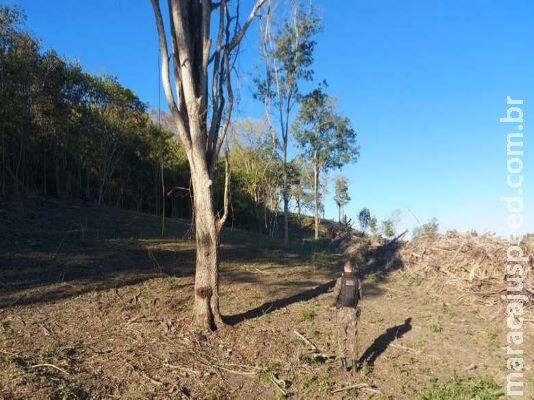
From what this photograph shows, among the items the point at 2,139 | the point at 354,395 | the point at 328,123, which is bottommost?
the point at 354,395

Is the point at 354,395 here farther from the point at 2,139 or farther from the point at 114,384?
the point at 2,139

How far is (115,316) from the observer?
24.7 ft

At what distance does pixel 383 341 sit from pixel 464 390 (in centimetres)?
Answer: 191

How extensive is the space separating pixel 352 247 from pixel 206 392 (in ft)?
45.0

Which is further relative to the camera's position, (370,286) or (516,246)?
(370,286)

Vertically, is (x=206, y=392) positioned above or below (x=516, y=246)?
below

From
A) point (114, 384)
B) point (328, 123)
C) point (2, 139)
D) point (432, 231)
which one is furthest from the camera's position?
point (328, 123)

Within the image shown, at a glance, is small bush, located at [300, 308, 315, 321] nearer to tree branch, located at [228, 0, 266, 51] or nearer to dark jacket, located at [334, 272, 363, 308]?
dark jacket, located at [334, 272, 363, 308]

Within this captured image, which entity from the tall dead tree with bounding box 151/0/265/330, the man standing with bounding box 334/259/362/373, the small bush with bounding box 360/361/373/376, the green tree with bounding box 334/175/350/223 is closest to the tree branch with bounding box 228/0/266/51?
the tall dead tree with bounding box 151/0/265/330

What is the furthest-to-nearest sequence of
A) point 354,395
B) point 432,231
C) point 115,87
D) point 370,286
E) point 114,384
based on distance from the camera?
point 115,87
point 432,231
point 370,286
point 354,395
point 114,384

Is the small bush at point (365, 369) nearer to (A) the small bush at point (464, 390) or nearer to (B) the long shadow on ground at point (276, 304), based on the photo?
(A) the small bush at point (464, 390)

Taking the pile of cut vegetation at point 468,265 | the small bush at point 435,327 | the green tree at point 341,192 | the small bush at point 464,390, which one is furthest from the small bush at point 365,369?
the green tree at point 341,192

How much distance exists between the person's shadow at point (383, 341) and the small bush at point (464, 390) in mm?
1051

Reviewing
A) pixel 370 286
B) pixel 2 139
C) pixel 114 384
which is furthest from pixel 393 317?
pixel 2 139
